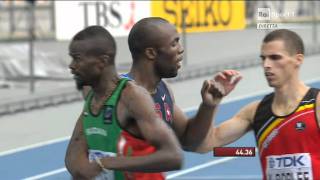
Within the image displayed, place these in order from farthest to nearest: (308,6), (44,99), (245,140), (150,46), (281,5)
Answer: (308,6), (281,5), (44,99), (245,140), (150,46)

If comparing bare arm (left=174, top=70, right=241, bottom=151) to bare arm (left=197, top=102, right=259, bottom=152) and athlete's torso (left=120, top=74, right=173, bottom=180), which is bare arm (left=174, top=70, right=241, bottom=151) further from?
athlete's torso (left=120, top=74, right=173, bottom=180)

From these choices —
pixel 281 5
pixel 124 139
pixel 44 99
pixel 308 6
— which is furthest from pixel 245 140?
pixel 308 6

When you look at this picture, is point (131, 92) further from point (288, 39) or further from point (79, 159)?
point (288, 39)

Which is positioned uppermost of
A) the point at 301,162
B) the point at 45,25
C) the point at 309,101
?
the point at 309,101

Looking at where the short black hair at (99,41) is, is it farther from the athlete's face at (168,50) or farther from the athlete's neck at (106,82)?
the athlete's face at (168,50)

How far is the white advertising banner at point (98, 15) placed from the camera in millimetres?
14836

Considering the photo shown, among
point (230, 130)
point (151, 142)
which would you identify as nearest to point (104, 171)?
point (151, 142)

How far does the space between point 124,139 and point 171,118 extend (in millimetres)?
585

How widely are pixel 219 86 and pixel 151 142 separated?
0.66 meters

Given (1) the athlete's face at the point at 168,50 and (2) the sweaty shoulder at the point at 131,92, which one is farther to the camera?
(1) the athlete's face at the point at 168,50

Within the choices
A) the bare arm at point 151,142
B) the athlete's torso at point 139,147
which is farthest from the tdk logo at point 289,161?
the bare arm at point 151,142

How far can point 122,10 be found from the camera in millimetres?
15391

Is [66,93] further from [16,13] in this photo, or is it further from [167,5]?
[16,13]

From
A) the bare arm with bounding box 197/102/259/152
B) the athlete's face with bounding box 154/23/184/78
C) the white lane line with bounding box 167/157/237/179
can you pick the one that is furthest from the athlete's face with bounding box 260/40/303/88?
the white lane line with bounding box 167/157/237/179
